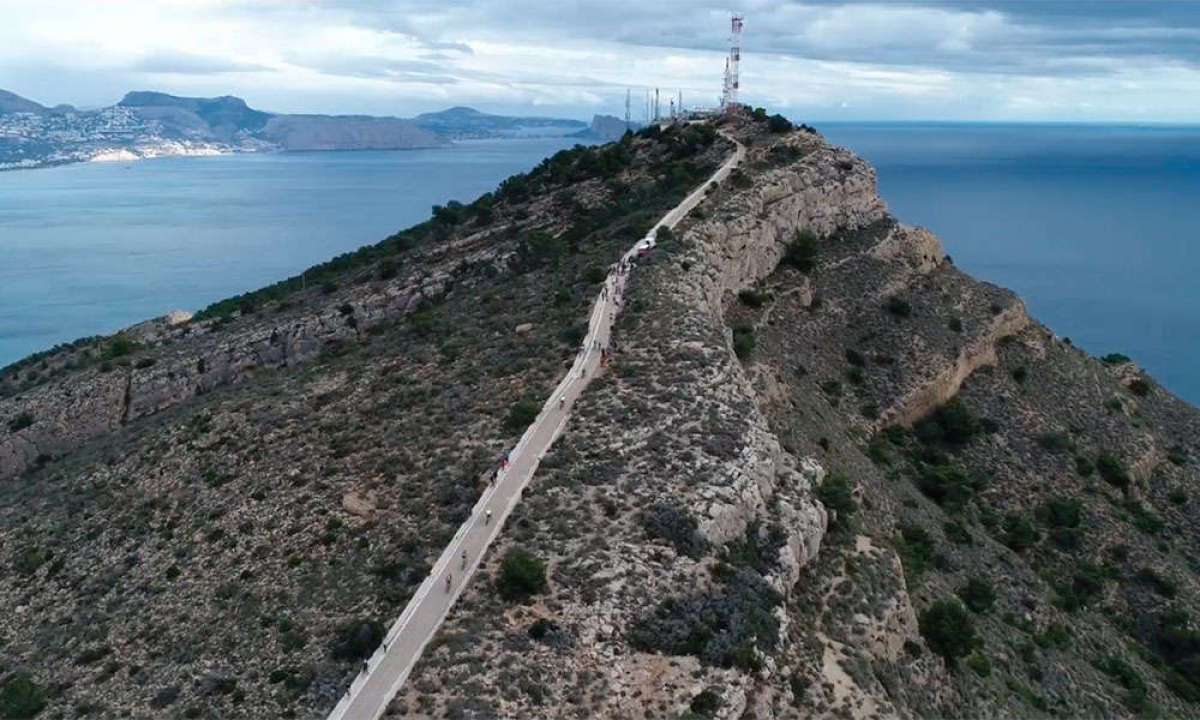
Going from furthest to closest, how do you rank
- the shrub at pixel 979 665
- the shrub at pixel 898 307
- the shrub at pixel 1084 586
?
→ the shrub at pixel 898 307 < the shrub at pixel 1084 586 < the shrub at pixel 979 665

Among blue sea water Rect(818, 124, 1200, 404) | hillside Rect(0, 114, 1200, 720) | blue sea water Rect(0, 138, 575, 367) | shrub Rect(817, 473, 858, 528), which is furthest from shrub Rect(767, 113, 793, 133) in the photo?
blue sea water Rect(0, 138, 575, 367)

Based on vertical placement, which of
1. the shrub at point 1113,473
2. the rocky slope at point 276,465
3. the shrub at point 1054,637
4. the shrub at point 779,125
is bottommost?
the shrub at point 1054,637

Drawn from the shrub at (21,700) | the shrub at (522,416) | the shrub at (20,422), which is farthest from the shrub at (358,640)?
the shrub at (20,422)

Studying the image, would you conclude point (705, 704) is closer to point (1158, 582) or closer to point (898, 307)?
point (1158, 582)

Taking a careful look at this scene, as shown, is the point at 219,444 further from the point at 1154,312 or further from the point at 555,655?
the point at 1154,312

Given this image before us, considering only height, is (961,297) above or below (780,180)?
below

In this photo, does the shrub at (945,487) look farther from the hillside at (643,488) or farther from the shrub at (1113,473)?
the shrub at (1113,473)

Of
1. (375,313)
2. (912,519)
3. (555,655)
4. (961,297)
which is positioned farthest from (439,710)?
(961,297)
